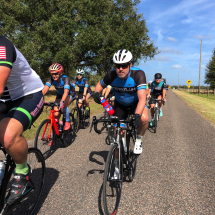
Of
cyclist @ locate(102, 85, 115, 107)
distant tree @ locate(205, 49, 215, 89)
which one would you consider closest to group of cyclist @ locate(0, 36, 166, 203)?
cyclist @ locate(102, 85, 115, 107)

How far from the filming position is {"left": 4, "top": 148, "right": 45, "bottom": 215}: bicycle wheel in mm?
2383

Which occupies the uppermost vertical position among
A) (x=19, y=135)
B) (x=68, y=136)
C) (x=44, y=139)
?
(x=19, y=135)

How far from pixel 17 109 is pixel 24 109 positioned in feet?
0.24

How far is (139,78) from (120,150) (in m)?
1.26

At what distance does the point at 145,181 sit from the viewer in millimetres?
3275

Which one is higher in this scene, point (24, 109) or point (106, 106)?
point (24, 109)

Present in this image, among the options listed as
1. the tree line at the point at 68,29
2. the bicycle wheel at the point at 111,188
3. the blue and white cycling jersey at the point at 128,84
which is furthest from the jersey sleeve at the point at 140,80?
the tree line at the point at 68,29

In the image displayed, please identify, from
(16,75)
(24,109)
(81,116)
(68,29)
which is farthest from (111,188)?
(68,29)

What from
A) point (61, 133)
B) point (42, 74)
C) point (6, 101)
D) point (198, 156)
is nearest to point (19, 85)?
point (6, 101)

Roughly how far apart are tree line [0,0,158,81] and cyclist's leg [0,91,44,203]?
14312mm

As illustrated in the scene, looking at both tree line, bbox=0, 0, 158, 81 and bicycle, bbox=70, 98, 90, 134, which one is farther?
tree line, bbox=0, 0, 158, 81

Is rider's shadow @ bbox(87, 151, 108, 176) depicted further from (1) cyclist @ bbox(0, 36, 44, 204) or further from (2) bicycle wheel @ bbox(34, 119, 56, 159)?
(1) cyclist @ bbox(0, 36, 44, 204)

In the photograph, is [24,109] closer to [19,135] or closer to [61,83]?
[19,135]

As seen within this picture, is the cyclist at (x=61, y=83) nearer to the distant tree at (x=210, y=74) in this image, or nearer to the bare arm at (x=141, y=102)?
the bare arm at (x=141, y=102)
